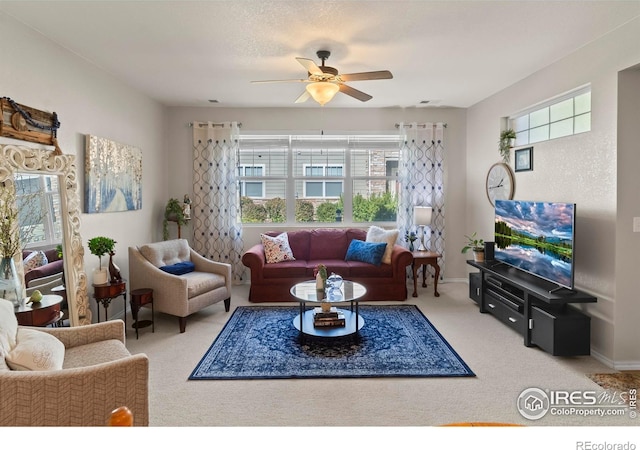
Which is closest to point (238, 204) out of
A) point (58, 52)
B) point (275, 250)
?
point (275, 250)

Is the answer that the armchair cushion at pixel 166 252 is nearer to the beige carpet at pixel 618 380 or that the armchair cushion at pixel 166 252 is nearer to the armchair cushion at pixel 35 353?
the armchair cushion at pixel 35 353

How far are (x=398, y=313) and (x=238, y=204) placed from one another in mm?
2908

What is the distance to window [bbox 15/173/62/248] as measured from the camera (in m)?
2.54

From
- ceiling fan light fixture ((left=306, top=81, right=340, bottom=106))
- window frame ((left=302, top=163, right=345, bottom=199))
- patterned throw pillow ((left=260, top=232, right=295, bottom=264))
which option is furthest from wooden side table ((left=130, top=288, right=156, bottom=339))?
window frame ((left=302, top=163, right=345, bottom=199))

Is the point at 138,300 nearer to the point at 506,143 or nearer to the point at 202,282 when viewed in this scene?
the point at 202,282

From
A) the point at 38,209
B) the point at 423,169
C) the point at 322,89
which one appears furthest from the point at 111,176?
the point at 423,169

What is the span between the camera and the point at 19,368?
1.64m

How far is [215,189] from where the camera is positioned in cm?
526

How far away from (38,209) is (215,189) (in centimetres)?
268

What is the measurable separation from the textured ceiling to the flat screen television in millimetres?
1427

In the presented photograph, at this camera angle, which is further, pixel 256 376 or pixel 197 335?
pixel 197 335

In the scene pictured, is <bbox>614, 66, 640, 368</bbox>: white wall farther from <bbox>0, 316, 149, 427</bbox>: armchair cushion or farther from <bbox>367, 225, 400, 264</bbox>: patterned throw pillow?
<bbox>0, 316, 149, 427</bbox>: armchair cushion

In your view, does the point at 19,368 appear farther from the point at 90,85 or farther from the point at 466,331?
the point at 466,331

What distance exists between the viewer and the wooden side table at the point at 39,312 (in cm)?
235
